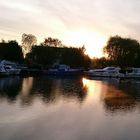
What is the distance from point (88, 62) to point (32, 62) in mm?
21172

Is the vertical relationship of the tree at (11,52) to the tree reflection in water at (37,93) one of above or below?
above

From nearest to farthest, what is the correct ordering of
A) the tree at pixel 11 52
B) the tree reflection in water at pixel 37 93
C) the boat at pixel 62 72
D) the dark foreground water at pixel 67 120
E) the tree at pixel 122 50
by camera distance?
the dark foreground water at pixel 67 120
the tree reflection in water at pixel 37 93
the boat at pixel 62 72
the tree at pixel 11 52
the tree at pixel 122 50

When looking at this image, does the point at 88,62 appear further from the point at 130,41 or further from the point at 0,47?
the point at 0,47

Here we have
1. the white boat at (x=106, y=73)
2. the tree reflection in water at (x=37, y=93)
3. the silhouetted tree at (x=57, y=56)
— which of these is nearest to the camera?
the tree reflection in water at (x=37, y=93)

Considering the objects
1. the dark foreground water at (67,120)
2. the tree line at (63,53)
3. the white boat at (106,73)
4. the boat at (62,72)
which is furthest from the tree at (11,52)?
the dark foreground water at (67,120)

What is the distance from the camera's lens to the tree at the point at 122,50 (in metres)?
131

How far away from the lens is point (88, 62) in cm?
13450

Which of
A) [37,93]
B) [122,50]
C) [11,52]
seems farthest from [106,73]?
[37,93]

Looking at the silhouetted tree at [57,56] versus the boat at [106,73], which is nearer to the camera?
the boat at [106,73]

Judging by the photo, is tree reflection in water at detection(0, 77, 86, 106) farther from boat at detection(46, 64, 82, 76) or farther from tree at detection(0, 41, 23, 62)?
tree at detection(0, 41, 23, 62)

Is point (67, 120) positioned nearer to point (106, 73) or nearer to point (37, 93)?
point (37, 93)

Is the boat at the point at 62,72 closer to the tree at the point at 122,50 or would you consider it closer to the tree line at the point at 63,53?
the tree line at the point at 63,53

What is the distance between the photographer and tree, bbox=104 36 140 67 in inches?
5143

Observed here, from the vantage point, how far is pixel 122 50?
440 ft
